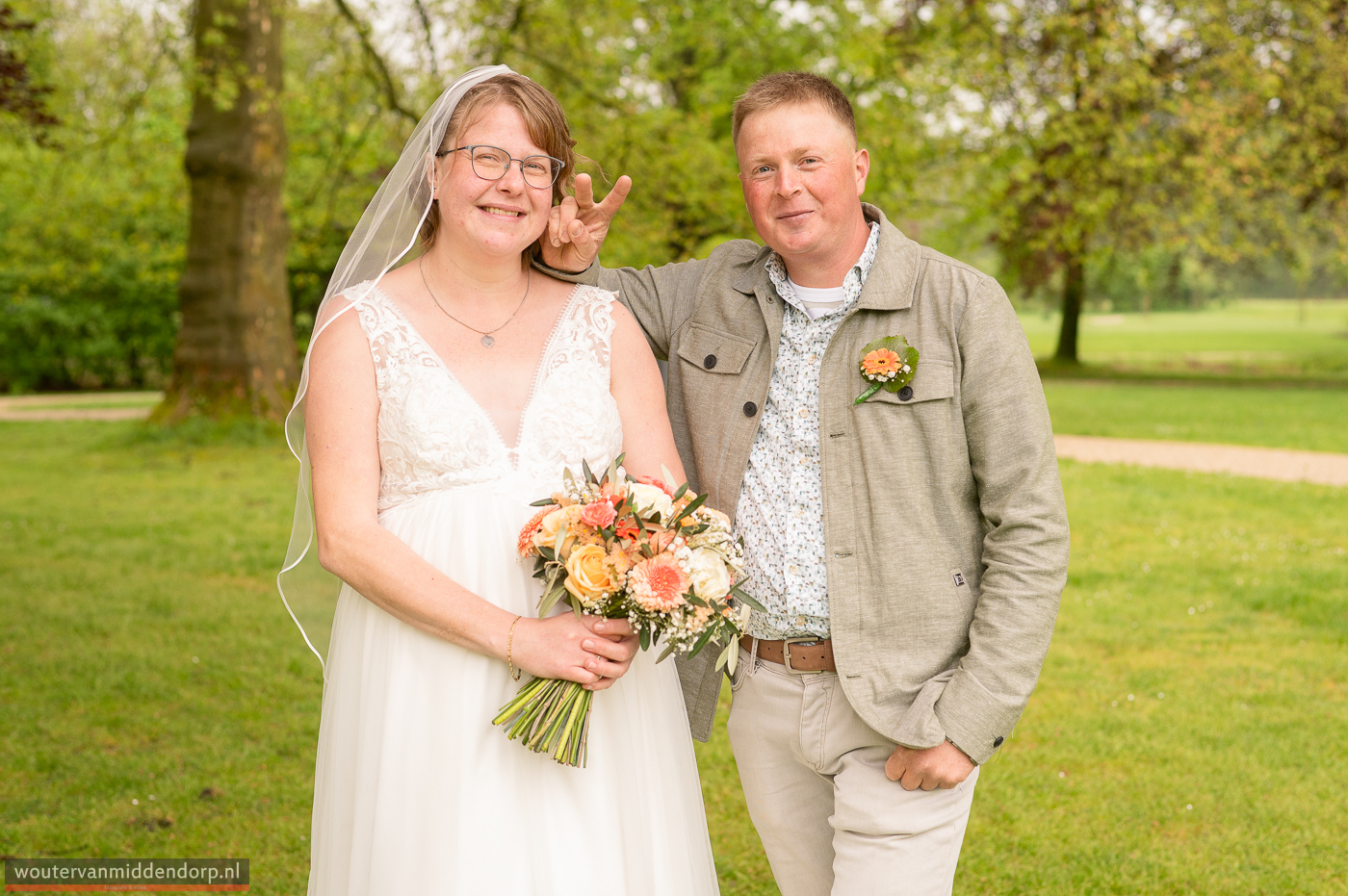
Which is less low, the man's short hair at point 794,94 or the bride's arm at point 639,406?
the man's short hair at point 794,94

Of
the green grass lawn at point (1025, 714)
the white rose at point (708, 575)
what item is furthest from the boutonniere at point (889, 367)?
the green grass lawn at point (1025, 714)

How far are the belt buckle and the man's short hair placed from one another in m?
1.34

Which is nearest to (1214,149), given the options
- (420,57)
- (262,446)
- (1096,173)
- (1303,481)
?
(1096,173)

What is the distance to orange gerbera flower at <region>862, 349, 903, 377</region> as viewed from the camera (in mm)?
2795

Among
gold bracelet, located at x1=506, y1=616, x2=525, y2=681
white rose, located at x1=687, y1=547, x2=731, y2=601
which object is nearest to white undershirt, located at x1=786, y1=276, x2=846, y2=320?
white rose, located at x1=687, y1=547, x2=731, y2=601

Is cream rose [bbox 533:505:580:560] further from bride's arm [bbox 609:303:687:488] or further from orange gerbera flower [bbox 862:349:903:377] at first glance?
orange gerbera flower [bbox 862:349:903:377]

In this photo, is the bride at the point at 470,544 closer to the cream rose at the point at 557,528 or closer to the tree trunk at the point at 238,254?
the cream rose at the point at 557,528

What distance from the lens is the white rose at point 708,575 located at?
2.46 meters

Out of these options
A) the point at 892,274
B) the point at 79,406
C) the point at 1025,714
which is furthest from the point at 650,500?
the point at 79,406

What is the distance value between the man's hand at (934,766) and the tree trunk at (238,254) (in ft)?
42.8

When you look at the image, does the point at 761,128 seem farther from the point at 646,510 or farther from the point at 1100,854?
the point at 1100,854

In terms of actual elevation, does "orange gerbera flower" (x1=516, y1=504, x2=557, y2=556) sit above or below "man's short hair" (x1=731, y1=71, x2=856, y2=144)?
below

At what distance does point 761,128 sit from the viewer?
289cm

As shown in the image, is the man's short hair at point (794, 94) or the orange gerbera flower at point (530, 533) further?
the man's short hair at point (794, 94)
